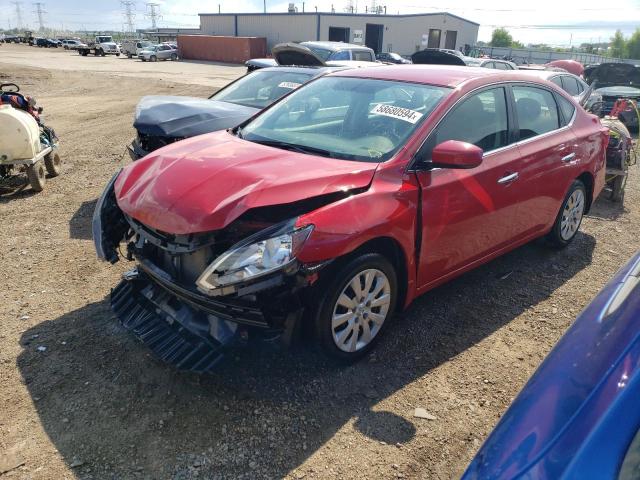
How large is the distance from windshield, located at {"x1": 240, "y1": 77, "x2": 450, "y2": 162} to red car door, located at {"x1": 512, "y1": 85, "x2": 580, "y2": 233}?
1032 mm

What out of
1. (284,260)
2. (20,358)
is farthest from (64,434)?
(284,260)

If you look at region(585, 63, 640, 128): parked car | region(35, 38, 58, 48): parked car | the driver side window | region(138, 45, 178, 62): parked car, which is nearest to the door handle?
the driver side window

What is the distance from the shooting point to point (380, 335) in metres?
3.41

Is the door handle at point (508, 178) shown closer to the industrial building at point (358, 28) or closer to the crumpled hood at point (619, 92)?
the crumpled hood at point (619, 92)

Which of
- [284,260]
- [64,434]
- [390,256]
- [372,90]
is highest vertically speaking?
[372,90]

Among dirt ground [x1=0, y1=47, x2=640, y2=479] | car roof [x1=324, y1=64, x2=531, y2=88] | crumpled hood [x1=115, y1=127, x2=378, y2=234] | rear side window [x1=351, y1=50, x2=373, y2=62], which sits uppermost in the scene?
car roof [x1=324, y1=64, x2=531, y2=88]

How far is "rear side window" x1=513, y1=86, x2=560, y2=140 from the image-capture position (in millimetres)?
4223

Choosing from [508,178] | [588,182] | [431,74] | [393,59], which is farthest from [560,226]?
[393,59]

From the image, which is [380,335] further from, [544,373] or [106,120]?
[106,120]

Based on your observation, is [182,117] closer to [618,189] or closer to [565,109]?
[565,109]

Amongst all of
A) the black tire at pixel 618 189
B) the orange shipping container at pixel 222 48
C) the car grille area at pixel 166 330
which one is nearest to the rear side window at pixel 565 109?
the black tire at pixel 618 189

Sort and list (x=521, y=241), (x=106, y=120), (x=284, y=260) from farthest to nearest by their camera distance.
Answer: (x=106, y=120)
(x=521, y=241)
(x=284, y=260)

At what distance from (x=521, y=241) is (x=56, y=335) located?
372 cm

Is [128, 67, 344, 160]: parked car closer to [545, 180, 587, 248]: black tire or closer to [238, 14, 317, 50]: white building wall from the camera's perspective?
[545, 180, 587, 248]: black tire
